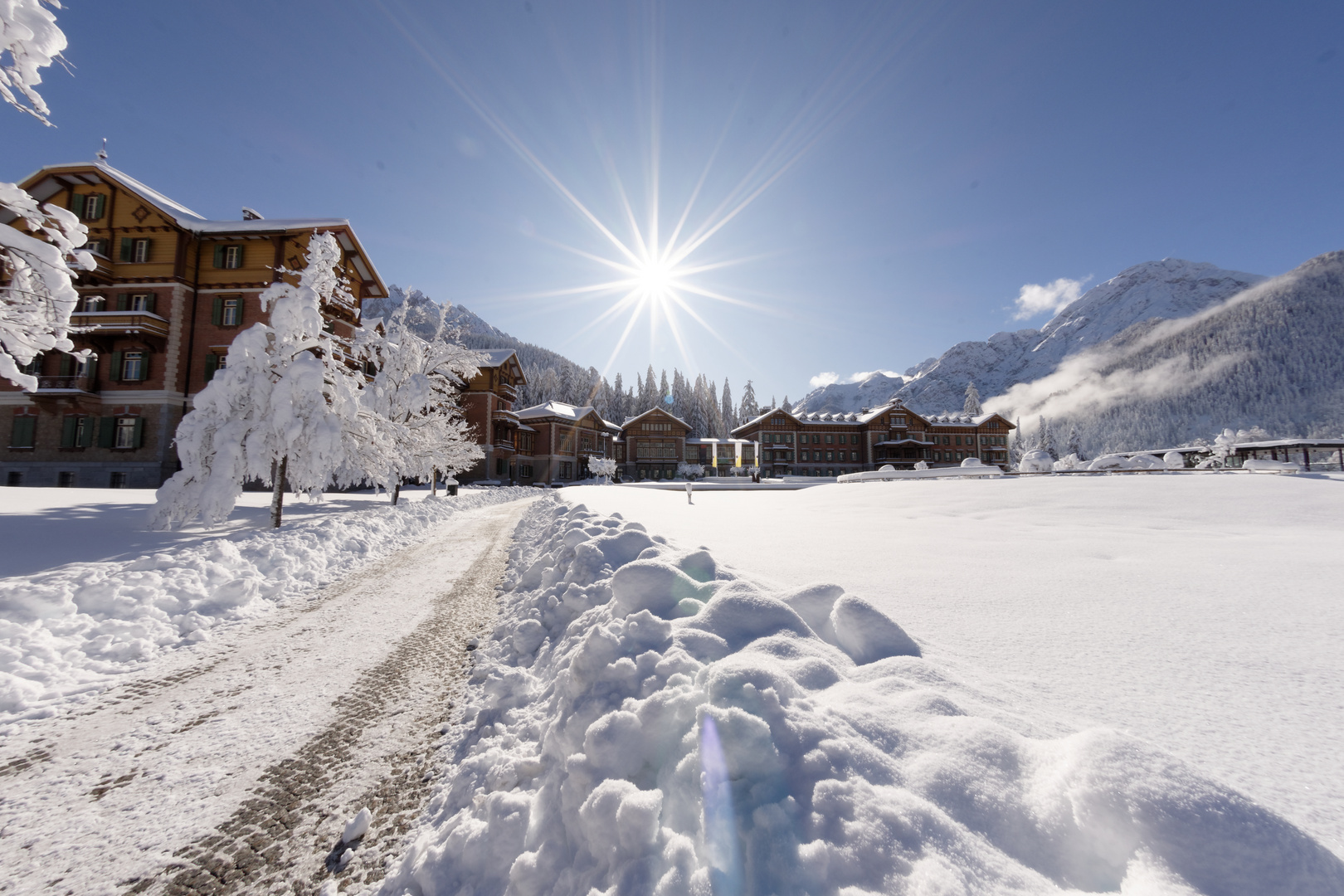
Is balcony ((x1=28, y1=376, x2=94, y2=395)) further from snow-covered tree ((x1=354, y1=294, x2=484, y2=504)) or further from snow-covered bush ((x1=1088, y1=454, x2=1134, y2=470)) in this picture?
snow-covered bush ((x1=1088, y1=454, x2=1134, y2=470))

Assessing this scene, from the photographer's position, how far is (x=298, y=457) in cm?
1205

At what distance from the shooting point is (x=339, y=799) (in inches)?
108

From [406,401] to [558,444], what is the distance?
1361 inches

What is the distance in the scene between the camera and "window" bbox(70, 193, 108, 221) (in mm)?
24719

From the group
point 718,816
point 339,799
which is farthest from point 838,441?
point 718,816

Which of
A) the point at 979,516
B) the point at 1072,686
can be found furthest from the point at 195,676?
the point at 979,516

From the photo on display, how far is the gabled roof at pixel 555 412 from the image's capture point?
54.7m

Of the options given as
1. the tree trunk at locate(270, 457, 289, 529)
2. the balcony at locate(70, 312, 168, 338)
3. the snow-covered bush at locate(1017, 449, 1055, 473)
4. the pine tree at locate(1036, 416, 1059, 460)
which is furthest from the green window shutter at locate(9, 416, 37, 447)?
the pine tree at locate(1036, 416, 1059, 460)

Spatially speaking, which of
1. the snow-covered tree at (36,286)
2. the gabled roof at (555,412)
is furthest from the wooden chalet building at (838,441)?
the snow-covered tree at (36,286)

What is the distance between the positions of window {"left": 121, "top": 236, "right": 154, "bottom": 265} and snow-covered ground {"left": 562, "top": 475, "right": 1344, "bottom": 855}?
33.5 metres

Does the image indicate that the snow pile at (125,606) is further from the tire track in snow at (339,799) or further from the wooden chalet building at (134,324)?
the wooden chalet building at (134,324)

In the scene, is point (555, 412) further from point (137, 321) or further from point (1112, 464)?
point (1112, 464)

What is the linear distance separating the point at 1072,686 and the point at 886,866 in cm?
199

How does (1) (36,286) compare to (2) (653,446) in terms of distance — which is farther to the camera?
(2) (653,446)
